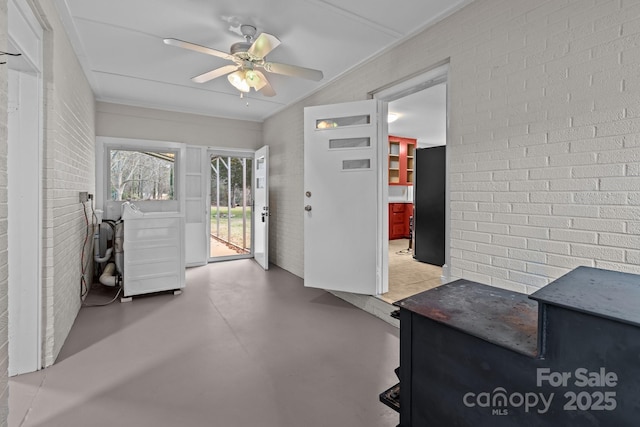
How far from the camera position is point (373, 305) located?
3371 mm

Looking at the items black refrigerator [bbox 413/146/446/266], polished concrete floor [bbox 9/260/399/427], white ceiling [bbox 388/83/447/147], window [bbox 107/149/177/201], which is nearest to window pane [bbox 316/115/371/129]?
white ceiling [bbox 388/83/447/147]

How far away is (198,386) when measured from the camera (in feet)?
6.88

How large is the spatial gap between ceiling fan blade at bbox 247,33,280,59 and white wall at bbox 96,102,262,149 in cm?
325

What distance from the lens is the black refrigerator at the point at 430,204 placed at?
4.78m

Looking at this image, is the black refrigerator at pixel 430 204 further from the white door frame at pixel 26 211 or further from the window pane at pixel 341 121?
the white door frame at pixel 26 211

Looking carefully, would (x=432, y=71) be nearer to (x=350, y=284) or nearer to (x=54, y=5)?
(x=350, y=284)

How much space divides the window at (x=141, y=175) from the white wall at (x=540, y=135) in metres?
4.21

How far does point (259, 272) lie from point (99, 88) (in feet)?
11.3

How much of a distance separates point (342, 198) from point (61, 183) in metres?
2.57

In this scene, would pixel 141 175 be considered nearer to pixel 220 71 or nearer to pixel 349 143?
pixel 220 71

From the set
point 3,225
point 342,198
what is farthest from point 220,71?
point 3,225

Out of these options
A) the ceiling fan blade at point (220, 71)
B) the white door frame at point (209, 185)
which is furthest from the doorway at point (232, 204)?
the ceiling fan blade at point (220, 71)

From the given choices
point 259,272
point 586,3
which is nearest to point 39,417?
point 259,272

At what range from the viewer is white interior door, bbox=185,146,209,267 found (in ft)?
17.9
